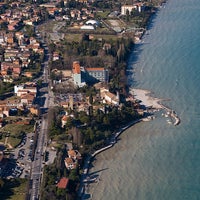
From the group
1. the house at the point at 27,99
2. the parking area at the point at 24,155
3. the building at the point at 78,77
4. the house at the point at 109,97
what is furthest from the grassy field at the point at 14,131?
the building at the point at 78,77

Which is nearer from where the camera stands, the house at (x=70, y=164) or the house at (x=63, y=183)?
the house at (x=63, y=183)

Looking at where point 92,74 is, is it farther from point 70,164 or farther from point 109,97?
point 70,164

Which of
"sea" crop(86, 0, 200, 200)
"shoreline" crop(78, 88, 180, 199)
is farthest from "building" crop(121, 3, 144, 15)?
"shoreline" crop(78, 88, 180, 199)

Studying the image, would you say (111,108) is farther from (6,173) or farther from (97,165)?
(6,173)

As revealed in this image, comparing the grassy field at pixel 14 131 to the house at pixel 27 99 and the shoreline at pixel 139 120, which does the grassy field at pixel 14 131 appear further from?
the shoreline at pixel 139 120

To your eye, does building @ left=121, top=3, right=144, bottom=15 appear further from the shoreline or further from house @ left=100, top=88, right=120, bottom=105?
house @ left=100, top=88, right=120, bottom=105

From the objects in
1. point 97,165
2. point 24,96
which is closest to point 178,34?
point 24,96
